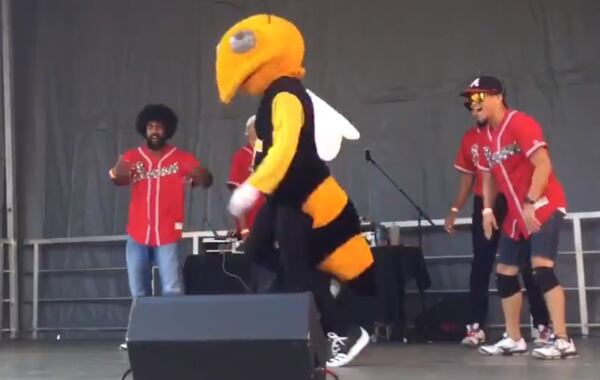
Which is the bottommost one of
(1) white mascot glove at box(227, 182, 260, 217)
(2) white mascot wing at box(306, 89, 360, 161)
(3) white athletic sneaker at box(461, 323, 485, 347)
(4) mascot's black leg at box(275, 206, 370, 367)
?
(3) white athletic sneaker at box(461, 323, 485, 347)

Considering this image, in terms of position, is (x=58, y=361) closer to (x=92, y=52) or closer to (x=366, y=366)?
(x=366, y=366)

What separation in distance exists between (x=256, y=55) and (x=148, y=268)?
221 cm

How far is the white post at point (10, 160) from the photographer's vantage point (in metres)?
6.33

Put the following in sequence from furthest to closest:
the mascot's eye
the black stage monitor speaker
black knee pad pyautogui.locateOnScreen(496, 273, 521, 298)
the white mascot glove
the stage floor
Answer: black knee pad pyautogui.locateOnScreen(496, 273, 521, 298)
the stage floor
the mascot's eye
the white mascot glove
the black stage monitor speaker

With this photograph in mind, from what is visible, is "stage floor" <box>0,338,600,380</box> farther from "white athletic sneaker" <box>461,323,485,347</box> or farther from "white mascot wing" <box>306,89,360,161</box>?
"white mascot wing" <box>306,89,360,161</box>

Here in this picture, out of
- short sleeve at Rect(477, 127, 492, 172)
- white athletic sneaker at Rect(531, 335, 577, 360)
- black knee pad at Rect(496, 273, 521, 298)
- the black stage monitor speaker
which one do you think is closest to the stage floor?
white athletic sneaker at Rect(531, 335, 577, 360)

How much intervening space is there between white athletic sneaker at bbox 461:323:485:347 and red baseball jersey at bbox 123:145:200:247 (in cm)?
176

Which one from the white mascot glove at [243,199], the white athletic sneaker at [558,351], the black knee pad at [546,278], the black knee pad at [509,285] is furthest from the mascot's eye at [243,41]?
the white athletic sneaker at [558,351]

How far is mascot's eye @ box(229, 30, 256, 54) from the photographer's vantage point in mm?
2955

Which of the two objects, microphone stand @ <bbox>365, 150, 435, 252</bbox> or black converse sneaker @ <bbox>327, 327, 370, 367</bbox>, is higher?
microphone stand @ <bbox>365, 150, 435, 252</bbox>

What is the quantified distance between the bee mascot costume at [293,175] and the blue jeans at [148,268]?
1.88 m

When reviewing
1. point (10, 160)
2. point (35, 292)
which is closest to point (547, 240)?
point (35, 292)

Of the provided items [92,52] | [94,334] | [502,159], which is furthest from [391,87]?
[94,334]

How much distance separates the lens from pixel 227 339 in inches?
88.5
